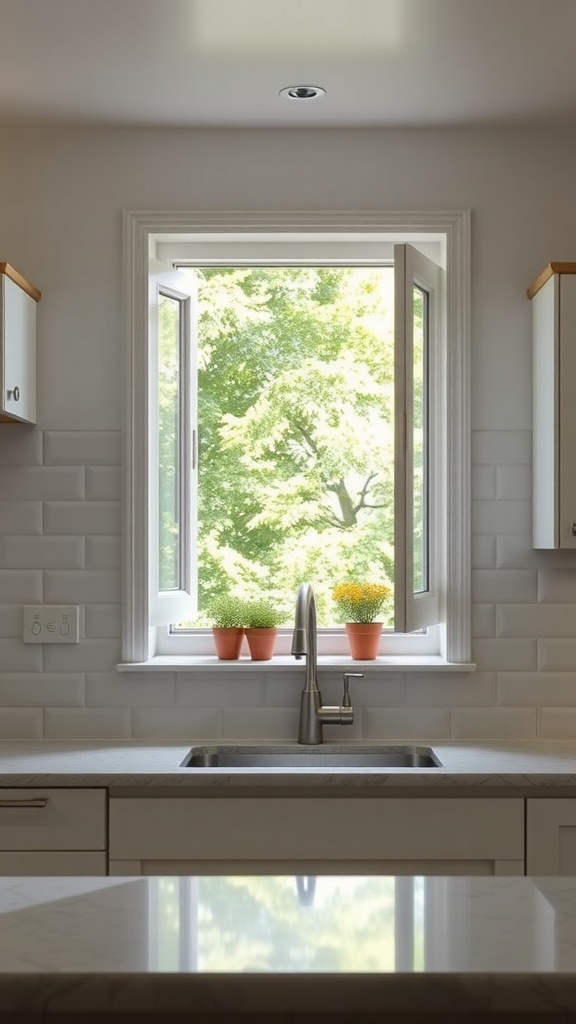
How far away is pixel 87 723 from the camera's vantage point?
303 cm

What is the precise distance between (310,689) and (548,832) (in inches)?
29.1

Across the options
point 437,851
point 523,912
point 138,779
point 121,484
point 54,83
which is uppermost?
point 54,83

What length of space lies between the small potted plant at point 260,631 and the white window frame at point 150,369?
7cm

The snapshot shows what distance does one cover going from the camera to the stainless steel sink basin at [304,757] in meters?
2.91

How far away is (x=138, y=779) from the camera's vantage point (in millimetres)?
2500

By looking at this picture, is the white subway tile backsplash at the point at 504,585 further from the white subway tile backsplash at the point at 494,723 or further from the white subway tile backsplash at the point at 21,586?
the white subway tile backsplash at the point at 21,586

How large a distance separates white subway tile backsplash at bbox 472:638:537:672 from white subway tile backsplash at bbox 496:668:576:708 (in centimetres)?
2

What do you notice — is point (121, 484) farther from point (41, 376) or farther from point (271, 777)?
point (271, 777)

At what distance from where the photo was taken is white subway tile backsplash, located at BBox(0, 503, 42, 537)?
3.05 meters

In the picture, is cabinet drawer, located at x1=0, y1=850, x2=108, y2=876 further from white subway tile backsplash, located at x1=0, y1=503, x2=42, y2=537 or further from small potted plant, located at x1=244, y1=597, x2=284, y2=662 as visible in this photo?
white subway tile backsplash, located at x1=0, y1=503, x2=42, y2=537

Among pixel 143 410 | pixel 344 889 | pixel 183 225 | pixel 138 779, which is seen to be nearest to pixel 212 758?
pixel 138 779

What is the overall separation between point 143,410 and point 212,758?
977 millimetres

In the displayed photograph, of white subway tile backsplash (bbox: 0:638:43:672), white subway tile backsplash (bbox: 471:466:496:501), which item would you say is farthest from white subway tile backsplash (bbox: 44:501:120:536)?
white subway tile backsplash (bbox: 471:466:496:501)

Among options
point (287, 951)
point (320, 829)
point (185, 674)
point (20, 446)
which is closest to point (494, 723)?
point (320, 829)
